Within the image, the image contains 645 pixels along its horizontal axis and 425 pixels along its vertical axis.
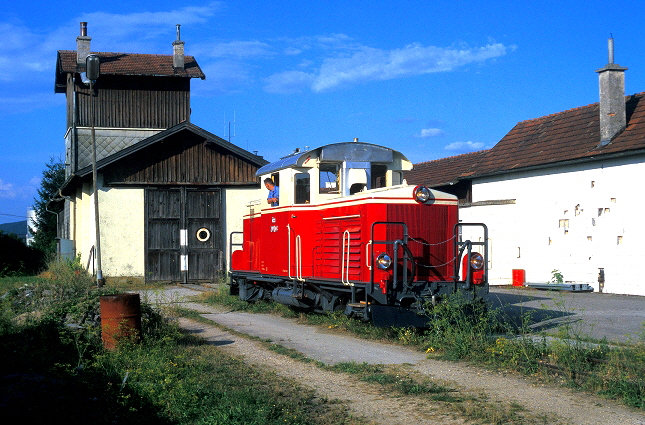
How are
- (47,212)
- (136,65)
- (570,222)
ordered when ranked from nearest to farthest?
(570,222)
(136,65)
(47,212)

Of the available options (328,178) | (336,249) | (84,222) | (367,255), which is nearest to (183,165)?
(84,222)

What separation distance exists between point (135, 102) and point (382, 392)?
2707 centimetres

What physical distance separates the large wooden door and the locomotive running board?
16.1 meters

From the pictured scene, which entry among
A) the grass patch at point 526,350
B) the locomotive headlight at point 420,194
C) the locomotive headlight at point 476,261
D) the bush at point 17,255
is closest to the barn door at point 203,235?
the bush at point 17,255

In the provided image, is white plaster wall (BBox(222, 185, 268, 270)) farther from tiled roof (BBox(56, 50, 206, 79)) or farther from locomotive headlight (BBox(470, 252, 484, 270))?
locomotive headlight (BBox(470, 252, 484, 270))

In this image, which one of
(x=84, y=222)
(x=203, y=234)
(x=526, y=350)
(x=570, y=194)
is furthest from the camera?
(x=84, y=222)

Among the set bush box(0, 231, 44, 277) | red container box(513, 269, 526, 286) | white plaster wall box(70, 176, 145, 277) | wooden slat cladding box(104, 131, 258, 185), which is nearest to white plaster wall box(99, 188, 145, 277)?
white plaster wall box(70, 176, 145, 277)

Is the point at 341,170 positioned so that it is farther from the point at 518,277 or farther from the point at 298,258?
the point at 518,277

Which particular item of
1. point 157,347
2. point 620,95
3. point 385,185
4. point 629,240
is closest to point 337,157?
point 385,185

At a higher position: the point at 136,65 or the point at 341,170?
the point at 136,65

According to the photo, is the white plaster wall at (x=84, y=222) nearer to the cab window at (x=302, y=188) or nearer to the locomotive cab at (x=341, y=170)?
the cab window at (x=302, y=188)

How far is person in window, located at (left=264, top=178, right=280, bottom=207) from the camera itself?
15586 mm

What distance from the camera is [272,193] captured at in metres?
15.8

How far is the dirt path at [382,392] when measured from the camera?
696 cm
